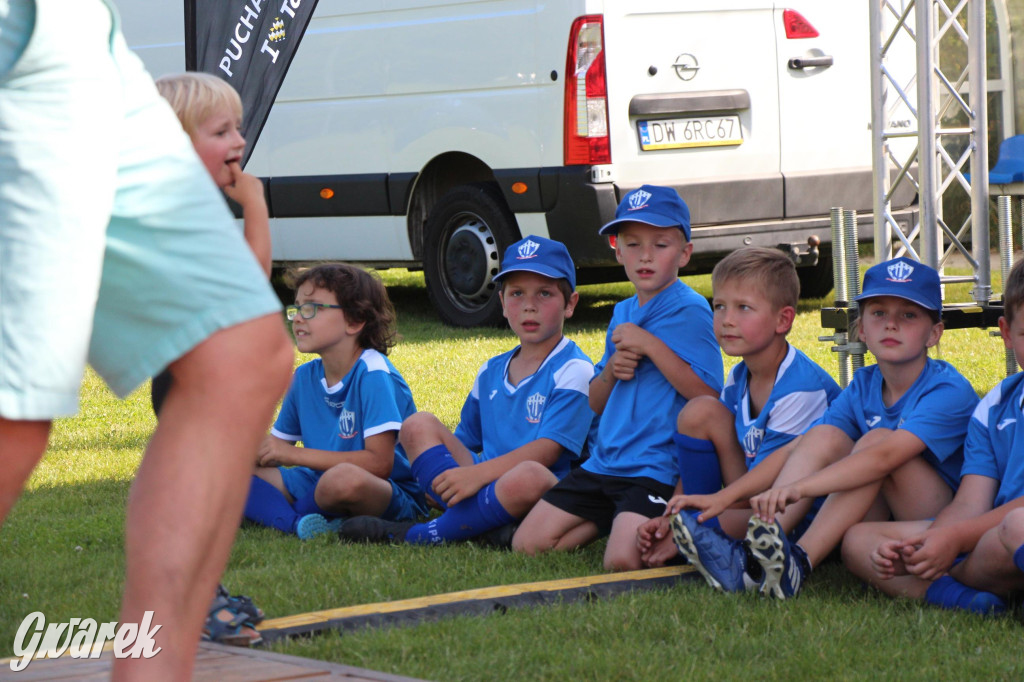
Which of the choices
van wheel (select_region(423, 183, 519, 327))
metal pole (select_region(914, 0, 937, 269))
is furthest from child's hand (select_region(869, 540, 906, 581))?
van wheel (select_region(423, 183, 519, 327))

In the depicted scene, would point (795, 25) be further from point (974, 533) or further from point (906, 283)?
point (974, 533)

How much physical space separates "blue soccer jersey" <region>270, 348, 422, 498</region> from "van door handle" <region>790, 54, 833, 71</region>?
499 cm

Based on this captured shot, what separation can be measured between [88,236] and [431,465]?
2684 millimetres

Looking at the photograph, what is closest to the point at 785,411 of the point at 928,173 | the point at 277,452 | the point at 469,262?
the point at 277,452

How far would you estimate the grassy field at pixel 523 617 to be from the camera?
9.53 ft

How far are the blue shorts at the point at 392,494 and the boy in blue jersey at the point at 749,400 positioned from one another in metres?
1.12

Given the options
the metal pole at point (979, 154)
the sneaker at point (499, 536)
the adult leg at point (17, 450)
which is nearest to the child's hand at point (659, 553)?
the sneaker at point (499, 536)

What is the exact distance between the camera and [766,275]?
160 inches

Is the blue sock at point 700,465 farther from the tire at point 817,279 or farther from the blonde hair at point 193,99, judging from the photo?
the tire at point 817,279

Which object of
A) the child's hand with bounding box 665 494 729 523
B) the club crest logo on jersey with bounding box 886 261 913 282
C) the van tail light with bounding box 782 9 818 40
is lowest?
the child's hand with bounding box 665 494 729 523

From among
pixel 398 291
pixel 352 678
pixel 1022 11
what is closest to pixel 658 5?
pixel 1022 11

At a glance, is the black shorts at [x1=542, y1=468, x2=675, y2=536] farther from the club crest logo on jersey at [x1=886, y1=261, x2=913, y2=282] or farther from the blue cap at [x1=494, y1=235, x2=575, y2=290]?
the club crest logo on jersey at [x1=886, y1=261, x2=913, y2=282]

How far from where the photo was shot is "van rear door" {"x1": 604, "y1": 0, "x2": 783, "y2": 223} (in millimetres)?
8523

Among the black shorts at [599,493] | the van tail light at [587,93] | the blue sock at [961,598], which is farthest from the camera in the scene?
the van tail light at [587,93]
